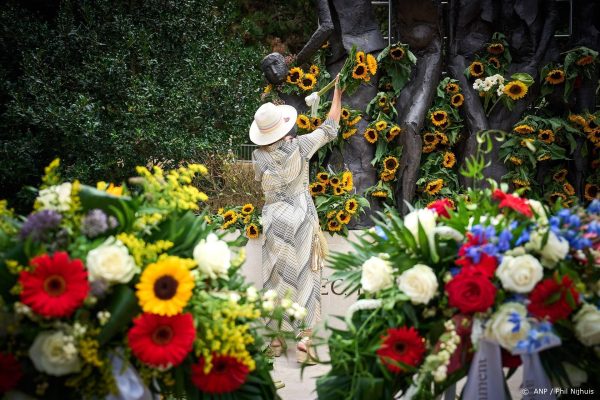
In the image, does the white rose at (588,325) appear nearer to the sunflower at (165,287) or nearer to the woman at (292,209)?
the sunflower at (165,287)

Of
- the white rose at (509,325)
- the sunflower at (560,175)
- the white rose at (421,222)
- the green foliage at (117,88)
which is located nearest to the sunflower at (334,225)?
the green foliage at (117,88)

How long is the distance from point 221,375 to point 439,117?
5.50 metres

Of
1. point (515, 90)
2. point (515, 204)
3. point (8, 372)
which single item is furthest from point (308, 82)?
point (8, 372)

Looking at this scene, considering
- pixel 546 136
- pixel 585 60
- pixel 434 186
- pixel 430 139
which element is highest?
pixel 585 60

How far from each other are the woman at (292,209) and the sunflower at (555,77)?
2.42 m

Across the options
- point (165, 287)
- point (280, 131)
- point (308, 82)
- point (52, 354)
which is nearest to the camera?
point (52, 354)

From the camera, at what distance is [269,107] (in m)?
6.43

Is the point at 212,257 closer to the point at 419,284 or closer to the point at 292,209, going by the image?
the point at 419,284

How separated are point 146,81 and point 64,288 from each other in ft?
19.7

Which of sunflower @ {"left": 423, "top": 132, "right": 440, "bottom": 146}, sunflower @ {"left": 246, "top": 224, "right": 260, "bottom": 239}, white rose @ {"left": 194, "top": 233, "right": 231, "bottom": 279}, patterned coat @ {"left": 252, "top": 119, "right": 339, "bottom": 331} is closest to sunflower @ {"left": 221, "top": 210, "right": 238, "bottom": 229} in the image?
sunflower @ {"left": 246, "top": 224, "right": 260, "bottom": 239}

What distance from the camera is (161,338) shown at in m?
2.60

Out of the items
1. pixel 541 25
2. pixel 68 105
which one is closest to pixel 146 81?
pixel 68 105

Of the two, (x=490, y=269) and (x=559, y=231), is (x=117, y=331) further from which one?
(x=559, y=231)

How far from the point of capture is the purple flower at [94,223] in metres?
2.69
